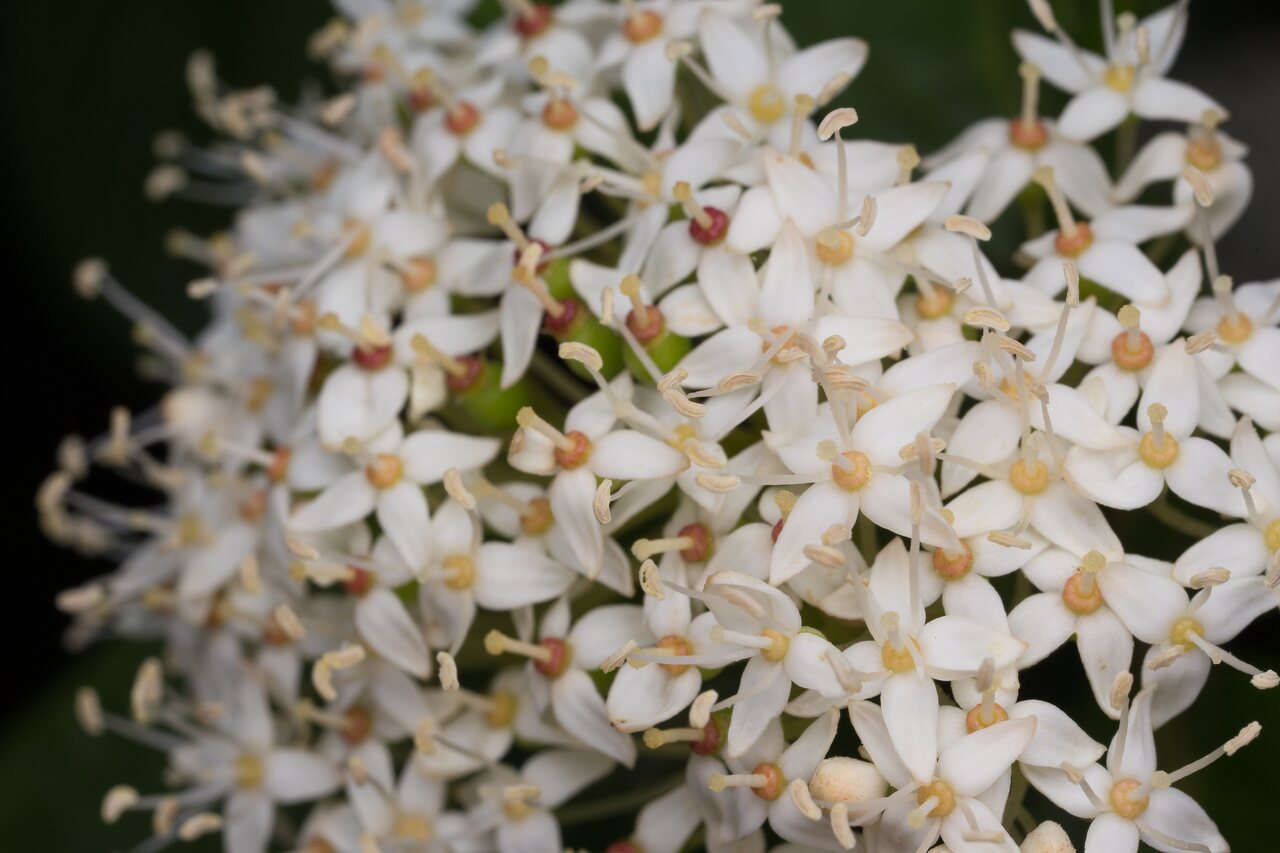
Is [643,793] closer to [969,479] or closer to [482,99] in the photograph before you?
[969,479]

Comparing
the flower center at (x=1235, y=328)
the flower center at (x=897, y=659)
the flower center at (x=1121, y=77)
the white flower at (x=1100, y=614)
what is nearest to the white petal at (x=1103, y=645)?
the white flower at (x=1100, y=614)

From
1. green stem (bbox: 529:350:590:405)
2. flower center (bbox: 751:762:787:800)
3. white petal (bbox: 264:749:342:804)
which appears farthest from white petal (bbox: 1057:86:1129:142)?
white petal (bbox: 264:749:342:804)

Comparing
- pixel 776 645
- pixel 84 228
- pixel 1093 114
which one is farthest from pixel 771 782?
pixel 84 228

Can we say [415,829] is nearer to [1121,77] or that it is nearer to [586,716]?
[586,716]

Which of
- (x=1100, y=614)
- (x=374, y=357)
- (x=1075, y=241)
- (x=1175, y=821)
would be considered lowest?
(x=1175, y=821)

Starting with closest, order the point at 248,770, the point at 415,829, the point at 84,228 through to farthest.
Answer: the point at 415,829 < the point at 248,770 < the point at 84,228

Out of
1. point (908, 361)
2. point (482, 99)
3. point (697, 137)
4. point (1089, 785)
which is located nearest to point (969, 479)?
point (908, 361)

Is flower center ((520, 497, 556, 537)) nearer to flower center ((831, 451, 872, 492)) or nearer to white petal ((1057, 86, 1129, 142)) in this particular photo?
flower center ((831, 451, 872, 492))
